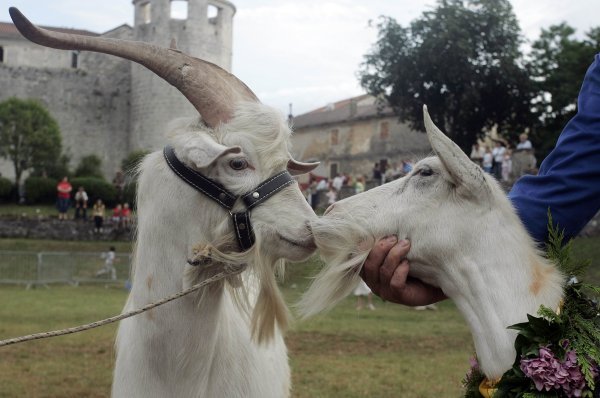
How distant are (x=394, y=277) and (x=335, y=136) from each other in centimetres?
6379

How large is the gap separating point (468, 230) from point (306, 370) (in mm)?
7232

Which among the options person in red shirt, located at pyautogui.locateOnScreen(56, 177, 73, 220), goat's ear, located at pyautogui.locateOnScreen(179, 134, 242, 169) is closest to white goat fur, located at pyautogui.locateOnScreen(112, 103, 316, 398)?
goat's ear, located at pyautogui.locateOnScreen(179, 134, 242, 169)

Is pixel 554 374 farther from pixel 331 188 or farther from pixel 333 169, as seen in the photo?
pixel 333 169

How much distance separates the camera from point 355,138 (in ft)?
209

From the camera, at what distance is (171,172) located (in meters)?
3.85

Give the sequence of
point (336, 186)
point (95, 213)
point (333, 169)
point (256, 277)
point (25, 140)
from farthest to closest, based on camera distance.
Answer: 1. point (333, 169)
2. point (25, 140)
3. point (95, 213)
4. point (336, 186)
5. point (256, 277)

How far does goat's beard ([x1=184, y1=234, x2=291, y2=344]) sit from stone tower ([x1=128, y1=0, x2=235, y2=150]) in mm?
54319

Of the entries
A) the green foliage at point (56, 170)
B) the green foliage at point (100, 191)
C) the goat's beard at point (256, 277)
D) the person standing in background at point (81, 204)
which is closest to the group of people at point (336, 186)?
the person standing in background at point (81, 204)

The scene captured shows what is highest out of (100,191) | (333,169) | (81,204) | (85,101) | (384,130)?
(85,101)

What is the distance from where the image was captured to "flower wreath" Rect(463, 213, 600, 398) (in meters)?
2.54

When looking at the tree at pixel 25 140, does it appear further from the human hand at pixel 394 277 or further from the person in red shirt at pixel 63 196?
the human hand at pixel 394 277

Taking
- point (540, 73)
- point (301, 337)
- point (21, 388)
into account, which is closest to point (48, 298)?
point (301, 337)

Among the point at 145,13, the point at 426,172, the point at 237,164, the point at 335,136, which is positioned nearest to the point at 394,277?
the point at 426,172

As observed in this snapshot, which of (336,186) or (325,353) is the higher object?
(336,186)
